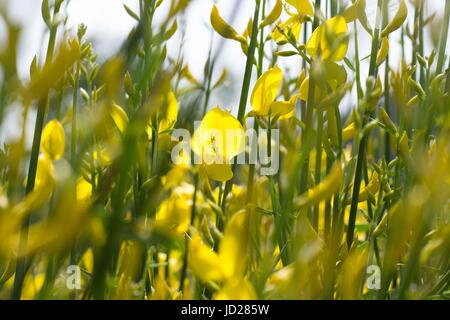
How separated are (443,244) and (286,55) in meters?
0.34

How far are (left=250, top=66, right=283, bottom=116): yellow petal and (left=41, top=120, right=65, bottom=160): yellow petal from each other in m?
0.19

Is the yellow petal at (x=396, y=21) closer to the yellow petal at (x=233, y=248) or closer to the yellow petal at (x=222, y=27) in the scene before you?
the yellow petal at (x=222, y=27)

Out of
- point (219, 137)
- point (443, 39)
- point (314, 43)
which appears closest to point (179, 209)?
point (219, 137)

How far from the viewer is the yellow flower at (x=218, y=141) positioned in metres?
0.58

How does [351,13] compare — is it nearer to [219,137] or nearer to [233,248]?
[219,137]

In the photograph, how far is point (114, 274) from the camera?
505 millimetres

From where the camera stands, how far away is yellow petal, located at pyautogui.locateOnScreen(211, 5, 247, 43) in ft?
2.16

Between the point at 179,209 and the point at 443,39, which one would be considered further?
the point at 443,39

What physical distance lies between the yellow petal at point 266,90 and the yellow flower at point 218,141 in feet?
0.14

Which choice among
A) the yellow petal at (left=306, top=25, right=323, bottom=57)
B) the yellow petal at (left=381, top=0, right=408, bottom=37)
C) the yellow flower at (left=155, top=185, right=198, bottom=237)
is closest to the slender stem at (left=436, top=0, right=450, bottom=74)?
the yellow petal at (left=381, top=0, right=408, bottom=37)

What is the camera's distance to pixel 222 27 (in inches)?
26.1

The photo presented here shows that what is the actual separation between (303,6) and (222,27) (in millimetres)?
95

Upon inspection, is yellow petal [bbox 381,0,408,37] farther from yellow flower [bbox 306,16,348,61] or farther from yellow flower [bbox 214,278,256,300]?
yellow flower [bbox 214,278,256,300]
